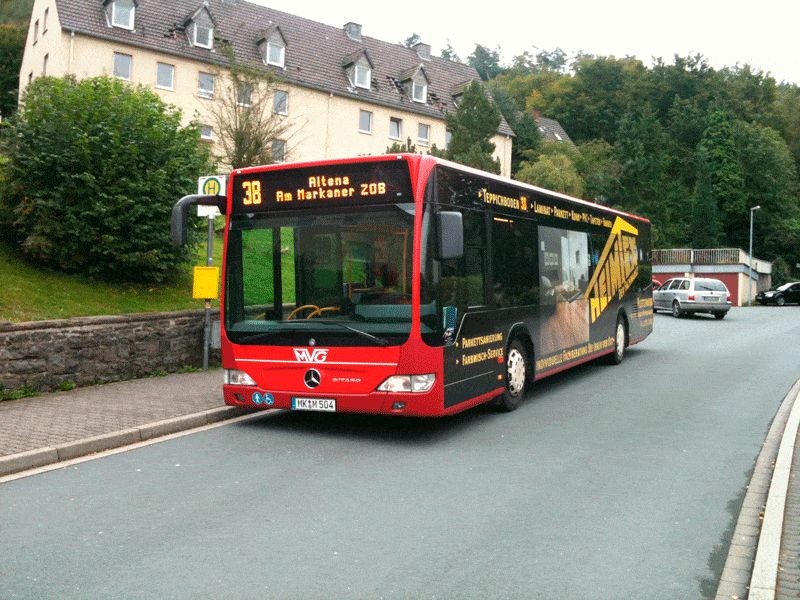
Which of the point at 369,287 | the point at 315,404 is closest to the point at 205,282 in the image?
the point at 315,404

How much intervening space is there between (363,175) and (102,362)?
5176mm

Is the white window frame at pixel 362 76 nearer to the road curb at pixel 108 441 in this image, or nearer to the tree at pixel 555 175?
the tree at pixel 555 175

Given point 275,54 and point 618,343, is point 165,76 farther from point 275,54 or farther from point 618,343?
point 618,343

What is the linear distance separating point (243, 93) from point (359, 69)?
2867cm

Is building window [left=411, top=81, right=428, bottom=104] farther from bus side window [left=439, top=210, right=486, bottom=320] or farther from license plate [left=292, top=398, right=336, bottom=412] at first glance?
license plate [left=292, top=398, right=336, bottom=412]

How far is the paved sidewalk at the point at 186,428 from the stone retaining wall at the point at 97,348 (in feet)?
0.77

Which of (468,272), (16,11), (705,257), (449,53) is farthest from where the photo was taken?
(449,53)

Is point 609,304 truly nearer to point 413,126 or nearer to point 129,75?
point 129,75

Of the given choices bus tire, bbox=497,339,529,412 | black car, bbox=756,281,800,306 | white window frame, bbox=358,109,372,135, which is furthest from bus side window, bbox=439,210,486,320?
black car, bbox=756,281,800,306

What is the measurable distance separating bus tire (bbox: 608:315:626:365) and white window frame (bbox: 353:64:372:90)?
117 ft

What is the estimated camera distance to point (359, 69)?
1893 inches

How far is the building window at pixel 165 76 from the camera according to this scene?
3903 cm

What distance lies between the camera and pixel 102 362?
11.0 metres

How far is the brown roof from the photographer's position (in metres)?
37.5
